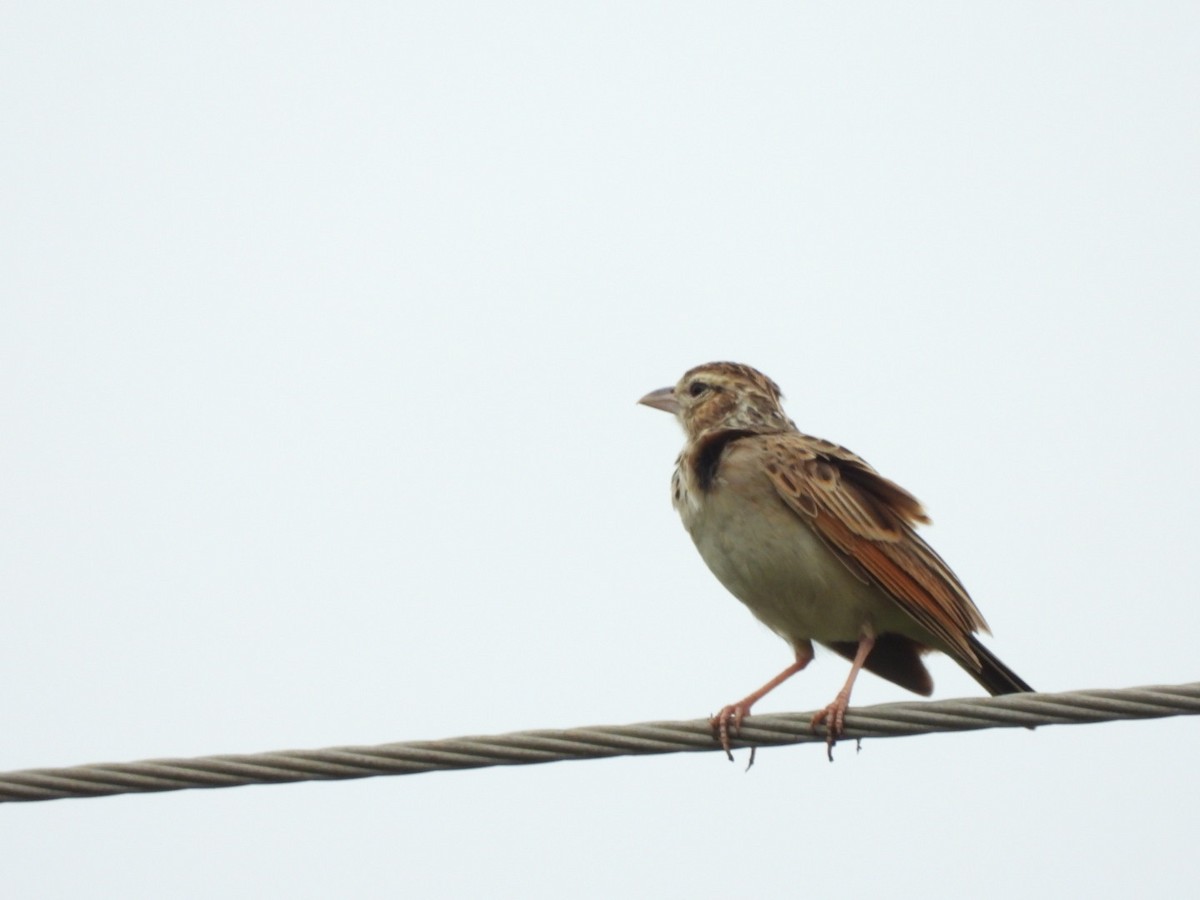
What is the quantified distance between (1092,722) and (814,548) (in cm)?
229

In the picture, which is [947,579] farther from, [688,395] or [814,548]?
[688,395]

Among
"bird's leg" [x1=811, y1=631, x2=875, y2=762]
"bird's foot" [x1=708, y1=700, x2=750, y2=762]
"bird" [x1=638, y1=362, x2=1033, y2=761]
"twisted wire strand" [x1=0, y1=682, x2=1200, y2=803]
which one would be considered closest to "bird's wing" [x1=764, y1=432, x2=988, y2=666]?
"bird" [x1=638, y1=362, x2=1033, y2=761]

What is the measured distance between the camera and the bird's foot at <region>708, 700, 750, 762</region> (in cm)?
577

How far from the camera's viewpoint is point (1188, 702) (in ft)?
16.3

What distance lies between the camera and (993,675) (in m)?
7.05

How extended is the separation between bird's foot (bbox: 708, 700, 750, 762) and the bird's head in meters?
2.06

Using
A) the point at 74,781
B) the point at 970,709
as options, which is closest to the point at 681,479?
the point at 970,709

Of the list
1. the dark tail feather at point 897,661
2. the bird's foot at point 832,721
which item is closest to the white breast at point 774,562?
the dark tail feather at point 897,661

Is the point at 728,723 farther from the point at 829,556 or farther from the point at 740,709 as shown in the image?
the point at 829,556

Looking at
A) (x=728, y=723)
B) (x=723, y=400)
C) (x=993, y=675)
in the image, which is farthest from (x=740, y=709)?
(x=723, y=400)

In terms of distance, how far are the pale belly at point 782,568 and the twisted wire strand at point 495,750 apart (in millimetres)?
1889

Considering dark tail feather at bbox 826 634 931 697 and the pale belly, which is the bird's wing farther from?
dark tail feather at bbox 826 634 931 697

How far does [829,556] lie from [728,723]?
53.9 inches

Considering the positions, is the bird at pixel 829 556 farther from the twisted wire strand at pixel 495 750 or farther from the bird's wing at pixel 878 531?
the twisted wire strand at pixel 495 750
